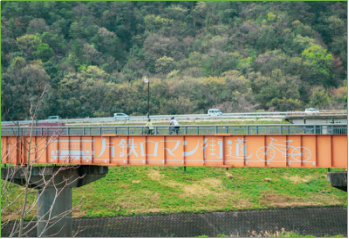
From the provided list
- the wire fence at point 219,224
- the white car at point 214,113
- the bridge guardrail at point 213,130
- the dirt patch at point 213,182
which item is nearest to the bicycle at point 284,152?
the bridge guardrail at point 213,130

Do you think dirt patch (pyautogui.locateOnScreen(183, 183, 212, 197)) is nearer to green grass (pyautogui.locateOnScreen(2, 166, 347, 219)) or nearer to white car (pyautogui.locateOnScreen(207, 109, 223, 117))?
green grass (pyautogui.locateOnScreen(2, 166, 347, 219))

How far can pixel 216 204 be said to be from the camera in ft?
131

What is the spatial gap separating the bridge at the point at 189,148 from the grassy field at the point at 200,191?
963 cm

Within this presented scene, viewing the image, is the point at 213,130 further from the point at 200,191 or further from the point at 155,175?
the point at 155,175

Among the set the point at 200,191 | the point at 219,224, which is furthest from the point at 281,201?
the point at 200,191

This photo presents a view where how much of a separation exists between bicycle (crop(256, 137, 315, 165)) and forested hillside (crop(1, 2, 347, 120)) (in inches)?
2069

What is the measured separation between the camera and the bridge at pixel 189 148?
78.2ft

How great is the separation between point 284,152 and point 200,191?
18733 millimetres

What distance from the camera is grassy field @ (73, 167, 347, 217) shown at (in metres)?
39.2

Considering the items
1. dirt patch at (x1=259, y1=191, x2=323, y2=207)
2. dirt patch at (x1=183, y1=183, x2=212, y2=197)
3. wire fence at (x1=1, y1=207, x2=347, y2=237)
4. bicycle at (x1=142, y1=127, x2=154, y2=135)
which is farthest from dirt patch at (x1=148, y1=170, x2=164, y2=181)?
bicycle at (x1=142, y1=127, x2=154, y2=135)

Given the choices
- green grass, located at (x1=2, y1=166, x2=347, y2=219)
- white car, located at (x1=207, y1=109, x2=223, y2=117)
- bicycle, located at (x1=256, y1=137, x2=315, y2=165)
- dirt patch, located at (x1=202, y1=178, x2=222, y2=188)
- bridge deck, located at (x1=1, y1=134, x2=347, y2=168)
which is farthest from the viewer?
white car, located at (x1=207, y1=109, x2=223, y2=117)

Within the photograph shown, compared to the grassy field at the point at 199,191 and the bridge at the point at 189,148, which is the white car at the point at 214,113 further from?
the bridge at the point at 189,148

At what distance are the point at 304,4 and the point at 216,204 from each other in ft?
246

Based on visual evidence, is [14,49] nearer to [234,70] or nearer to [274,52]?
[234,70]
